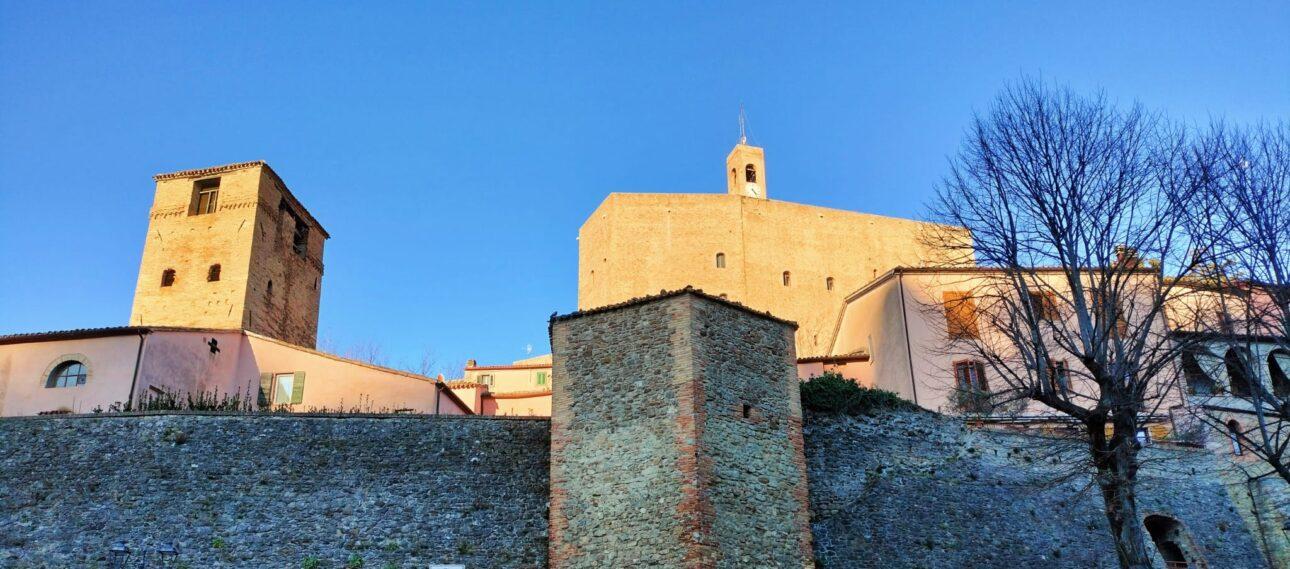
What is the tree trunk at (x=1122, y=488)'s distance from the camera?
17.2 meters

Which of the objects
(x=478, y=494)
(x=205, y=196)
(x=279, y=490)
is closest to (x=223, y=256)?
(x=205, y=196)

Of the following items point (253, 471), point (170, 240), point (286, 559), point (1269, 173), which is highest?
point (170, 240)

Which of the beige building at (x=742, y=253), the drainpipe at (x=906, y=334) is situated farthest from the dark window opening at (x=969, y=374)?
the beige building at (x=742, y=253)

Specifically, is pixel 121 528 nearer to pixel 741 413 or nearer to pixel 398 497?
pixel 398 497

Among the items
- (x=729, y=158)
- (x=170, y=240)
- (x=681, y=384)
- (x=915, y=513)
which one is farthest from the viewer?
(x=729, y=158)

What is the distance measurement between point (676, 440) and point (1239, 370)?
38.1ft

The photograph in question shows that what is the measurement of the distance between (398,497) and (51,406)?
12766 mm

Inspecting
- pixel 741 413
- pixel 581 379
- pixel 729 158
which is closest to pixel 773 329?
pixel 741 413

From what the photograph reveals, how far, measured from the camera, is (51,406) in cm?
2633

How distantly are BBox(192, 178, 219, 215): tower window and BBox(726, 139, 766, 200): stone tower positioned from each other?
27822mm

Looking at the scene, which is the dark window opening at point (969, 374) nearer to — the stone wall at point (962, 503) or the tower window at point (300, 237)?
the stone wall at point (962, 503)

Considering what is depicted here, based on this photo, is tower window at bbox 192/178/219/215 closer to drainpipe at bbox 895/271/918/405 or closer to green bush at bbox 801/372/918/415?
drainpipe at bbox 895/271/918/405

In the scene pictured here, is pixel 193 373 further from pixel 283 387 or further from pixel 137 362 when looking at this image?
pixel 283 387

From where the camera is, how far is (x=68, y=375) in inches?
1062
